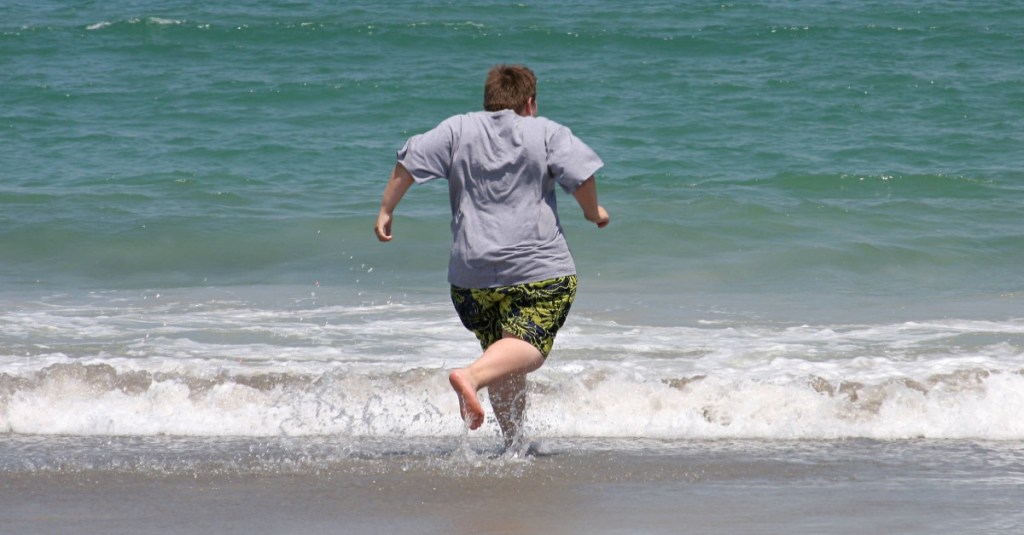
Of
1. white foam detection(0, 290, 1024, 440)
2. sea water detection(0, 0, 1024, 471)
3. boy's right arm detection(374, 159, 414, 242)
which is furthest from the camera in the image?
sea water detection(0, 0, 1024, 471)

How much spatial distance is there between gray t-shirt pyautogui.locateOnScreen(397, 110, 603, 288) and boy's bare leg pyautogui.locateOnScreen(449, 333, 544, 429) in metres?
0.21

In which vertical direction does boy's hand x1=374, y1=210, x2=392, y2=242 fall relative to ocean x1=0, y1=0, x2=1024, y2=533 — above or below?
above

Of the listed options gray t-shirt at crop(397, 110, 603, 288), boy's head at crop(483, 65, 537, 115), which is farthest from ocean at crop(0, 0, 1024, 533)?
boy's head at crop(483, 65, 537, 115)

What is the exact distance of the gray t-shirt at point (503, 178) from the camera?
417 cm

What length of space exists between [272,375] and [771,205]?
6.67 meters

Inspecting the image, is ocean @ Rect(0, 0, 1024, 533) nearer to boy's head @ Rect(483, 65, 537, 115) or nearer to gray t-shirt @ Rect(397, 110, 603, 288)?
gray t-shirt @ Rect(397, 110, 603, 288)

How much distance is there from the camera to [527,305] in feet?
14.1

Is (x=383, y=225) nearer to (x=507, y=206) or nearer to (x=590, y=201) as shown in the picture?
(x=507, y=206)

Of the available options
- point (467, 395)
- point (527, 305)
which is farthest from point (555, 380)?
point (467, 395)

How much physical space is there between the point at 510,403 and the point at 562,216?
6.90 metres

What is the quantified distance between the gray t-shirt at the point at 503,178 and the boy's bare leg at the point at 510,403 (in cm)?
41

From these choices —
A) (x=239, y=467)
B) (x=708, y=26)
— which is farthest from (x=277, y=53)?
(x=239, y=467)

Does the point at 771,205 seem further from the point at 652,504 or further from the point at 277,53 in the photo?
the point at 277,53

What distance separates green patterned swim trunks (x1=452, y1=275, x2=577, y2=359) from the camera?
4.29m
